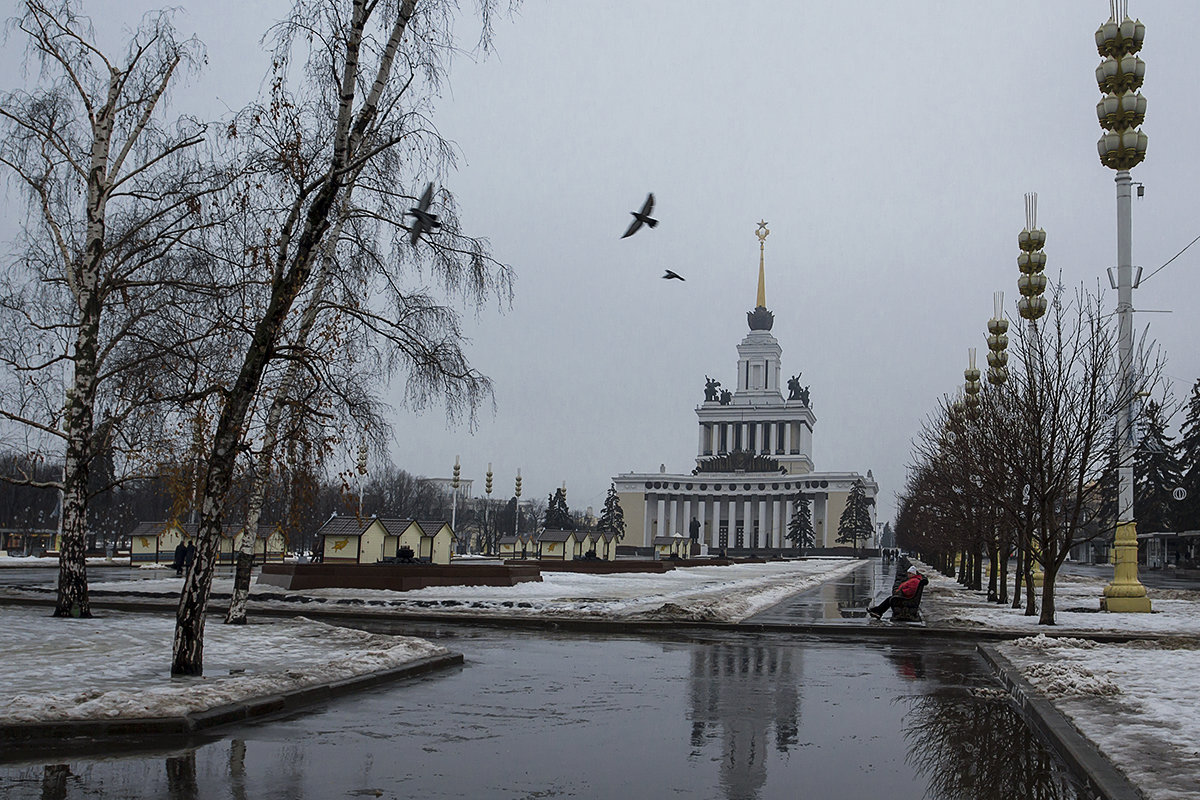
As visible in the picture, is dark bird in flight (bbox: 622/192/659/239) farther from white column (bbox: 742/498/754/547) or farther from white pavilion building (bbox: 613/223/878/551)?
white column (bbox: 742/498/754/547)

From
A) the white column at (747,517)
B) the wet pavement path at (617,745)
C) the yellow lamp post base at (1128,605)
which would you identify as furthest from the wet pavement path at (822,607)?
the white column at (747,517)

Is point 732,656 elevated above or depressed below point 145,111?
below

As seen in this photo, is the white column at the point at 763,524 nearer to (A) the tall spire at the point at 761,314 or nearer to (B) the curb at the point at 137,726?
(A) the tall spire at the point at 761,314

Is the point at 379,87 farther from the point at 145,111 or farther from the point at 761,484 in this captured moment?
the point at 761,484

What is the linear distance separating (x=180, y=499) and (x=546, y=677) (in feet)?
17.0

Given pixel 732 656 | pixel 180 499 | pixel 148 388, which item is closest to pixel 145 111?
pixel 148 388

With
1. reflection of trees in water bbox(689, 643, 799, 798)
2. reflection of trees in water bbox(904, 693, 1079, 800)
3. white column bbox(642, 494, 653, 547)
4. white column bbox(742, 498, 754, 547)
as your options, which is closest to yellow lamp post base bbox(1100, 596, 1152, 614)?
reflection of trees in water bbox(689, 643, 799, 798)

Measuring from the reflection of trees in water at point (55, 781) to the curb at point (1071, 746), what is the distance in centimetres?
630

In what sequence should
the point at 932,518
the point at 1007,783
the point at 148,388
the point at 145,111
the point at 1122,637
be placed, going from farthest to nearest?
1. the point at 932,518
2. the point at 1122,637
3. the point at 145,111
4. the point at 148,388
5. the point at 1007,783

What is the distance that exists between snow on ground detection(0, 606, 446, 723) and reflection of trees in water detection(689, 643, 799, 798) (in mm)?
3634

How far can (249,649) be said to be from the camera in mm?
12906

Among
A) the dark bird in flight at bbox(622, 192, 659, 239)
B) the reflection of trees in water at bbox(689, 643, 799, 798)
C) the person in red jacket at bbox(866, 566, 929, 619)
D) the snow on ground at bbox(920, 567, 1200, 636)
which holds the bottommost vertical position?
the snow on ground at bbox(920, 567, 1200, 636)

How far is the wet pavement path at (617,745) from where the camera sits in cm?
672

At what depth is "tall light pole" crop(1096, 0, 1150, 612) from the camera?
2419 centimetres
